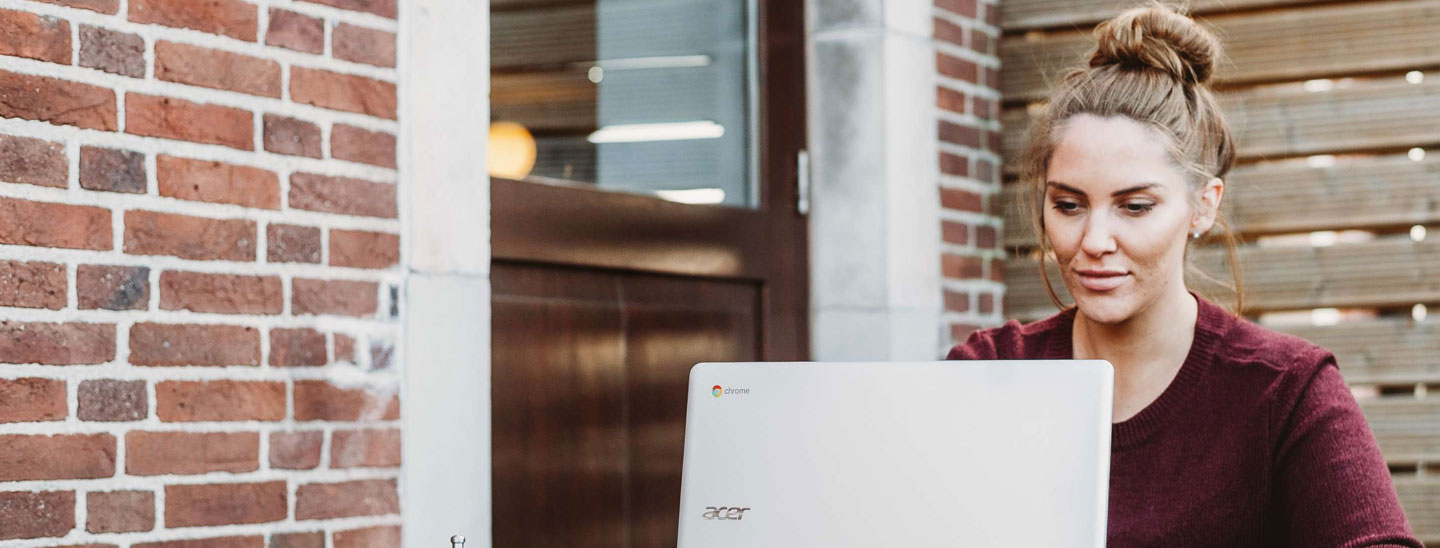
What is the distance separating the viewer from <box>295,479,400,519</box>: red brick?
2.17m

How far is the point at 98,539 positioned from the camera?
6.30ft

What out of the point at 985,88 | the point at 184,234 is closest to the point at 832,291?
the point at 985,88

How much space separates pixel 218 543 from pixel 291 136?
0.54 metres

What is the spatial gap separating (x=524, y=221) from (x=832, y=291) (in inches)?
33.4

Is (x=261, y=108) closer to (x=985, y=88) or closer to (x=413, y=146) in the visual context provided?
(x=413, y=146)

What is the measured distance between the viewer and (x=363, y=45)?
7.44ft

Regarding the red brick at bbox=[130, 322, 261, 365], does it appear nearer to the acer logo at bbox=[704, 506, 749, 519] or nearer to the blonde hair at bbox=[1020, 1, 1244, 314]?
the acer logo at bbox=[704, 506, 749, 519]

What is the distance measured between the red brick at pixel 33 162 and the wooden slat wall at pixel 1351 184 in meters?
2.04

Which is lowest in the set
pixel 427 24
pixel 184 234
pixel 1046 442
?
pixel 1046 442

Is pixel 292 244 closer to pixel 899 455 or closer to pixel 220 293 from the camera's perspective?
pixel 220 293

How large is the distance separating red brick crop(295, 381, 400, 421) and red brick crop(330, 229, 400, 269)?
17cm

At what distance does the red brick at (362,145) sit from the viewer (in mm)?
2223

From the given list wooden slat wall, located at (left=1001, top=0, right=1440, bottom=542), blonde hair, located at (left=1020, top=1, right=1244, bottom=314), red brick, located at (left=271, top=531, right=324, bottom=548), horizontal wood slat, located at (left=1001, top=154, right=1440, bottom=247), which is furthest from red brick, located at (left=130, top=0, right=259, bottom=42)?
wooden slat wall, located at (left=1001, top=0, right=1440, bottom=542)

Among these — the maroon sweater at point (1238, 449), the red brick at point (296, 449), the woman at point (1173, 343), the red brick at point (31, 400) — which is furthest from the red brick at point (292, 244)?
the maroon sweater at point (1238, 449)
